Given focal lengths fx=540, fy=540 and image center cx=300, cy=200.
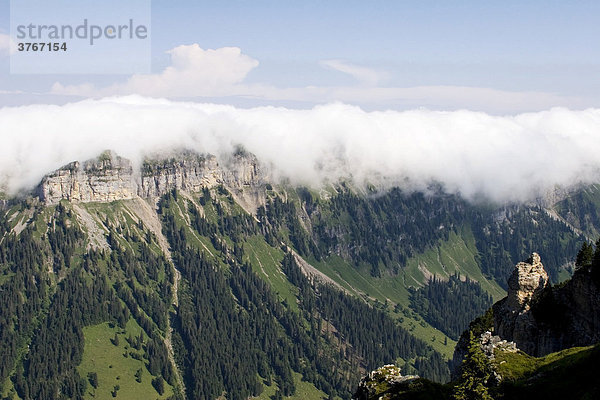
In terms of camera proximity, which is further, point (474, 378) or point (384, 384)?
point (384, 384)

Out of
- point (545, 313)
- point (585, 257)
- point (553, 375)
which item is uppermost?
point (585, 257)

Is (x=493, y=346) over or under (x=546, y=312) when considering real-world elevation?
over

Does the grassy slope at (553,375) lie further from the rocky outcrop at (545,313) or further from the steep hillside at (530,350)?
the rocky outcrop at (545,313)

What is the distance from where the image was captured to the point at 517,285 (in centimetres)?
10475

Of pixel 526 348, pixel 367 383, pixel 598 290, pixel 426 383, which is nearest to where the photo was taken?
pixel 426 383

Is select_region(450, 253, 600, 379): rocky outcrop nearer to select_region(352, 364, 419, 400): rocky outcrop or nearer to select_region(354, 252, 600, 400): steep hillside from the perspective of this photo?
select_region(354, 252, 600, 400): steep hillside

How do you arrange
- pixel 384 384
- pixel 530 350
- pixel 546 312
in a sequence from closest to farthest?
1. pixel 384 384
2. pixel 546 312
3. pixel 530 350

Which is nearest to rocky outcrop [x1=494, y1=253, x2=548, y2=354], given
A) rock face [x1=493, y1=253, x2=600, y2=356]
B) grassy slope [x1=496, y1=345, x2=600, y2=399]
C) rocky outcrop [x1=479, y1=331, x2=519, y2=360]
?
rock face [x1=493, y1=253, x2=600, y2=356]

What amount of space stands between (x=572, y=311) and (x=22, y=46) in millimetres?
149550

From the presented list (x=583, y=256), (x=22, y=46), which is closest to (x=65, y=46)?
(x=22, y=46)

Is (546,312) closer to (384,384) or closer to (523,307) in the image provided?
(523,307)

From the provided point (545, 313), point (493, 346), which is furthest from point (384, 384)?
point (545, 313)

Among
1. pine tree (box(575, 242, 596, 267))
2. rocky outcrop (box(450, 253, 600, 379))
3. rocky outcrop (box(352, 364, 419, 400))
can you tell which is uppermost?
pine tree (box(575, 242, 596, 267))

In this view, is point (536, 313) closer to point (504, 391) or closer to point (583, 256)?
point (583, 256)
